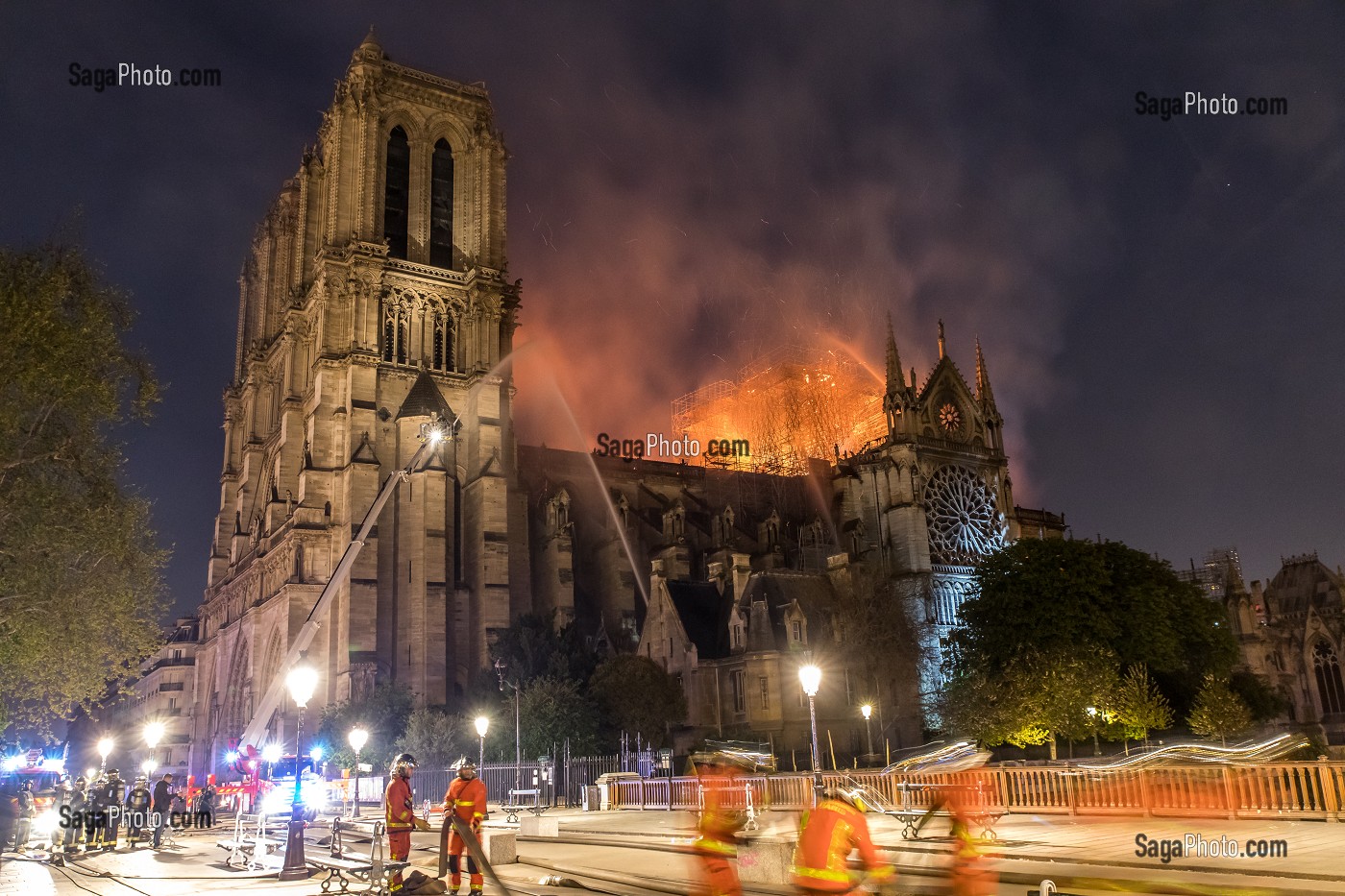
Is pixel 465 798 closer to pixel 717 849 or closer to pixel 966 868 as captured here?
pixel 717 849

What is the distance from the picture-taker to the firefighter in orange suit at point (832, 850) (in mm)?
6793

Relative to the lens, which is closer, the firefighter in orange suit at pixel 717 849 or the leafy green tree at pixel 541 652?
the firefighter in orange suit at pixel 717 849

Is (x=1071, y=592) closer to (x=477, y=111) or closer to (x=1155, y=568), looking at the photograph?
(x=1155, y=568)

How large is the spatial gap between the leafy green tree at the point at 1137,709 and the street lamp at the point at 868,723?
38.4 ft

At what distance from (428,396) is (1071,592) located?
33.9 meters

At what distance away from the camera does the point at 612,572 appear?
201ft

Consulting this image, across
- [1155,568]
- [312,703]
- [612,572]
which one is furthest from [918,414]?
[312,703]

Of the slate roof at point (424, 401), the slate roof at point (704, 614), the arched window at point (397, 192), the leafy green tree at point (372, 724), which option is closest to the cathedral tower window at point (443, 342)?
the slate roof at point (424, 401)

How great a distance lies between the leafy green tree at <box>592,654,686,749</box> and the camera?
1741 inches

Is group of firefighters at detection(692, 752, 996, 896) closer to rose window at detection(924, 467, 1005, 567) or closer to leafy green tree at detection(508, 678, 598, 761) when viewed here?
leafy green tree at detection(508, 678, 598, 761)

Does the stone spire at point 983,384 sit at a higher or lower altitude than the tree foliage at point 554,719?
higher

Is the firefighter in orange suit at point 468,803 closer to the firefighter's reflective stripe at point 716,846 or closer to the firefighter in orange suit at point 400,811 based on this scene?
the firefighter in orange suit at point 400,811

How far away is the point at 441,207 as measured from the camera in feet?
212

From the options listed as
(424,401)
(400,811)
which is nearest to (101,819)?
(400,811)
